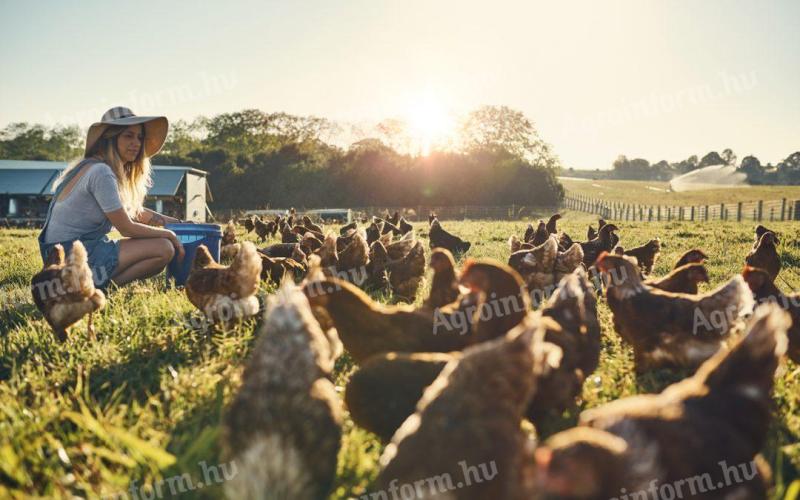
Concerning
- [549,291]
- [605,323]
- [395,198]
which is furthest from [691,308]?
[395,198]

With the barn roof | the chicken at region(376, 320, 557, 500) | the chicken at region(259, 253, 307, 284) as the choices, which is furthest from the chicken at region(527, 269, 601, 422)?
the barn roof

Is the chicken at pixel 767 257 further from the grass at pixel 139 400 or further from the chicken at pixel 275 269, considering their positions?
the chicken at pixel 275 269

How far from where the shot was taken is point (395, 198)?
4609 centimetres

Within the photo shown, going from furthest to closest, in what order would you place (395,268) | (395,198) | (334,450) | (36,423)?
(395,198) → (395,268) → (36,423) → (334,450)

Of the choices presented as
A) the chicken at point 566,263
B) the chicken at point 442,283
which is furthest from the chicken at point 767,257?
the chicken at point 442,283

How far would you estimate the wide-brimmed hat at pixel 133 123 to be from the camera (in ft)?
17.7

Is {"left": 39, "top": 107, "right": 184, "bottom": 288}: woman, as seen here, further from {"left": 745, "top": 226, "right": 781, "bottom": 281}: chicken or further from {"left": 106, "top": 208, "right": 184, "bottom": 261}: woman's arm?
{"left": 745, "top": 226, "right": 781, "bottom": 281}: chicken

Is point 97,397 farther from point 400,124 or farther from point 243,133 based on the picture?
point 243,133

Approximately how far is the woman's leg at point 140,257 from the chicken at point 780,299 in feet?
20.1

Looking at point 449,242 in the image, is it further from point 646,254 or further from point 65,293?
point 65,293

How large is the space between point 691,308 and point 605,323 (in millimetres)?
1416

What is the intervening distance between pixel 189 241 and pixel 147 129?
1633mm

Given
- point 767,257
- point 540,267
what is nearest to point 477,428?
point 540,267

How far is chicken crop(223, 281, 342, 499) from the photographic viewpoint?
1981 mm
